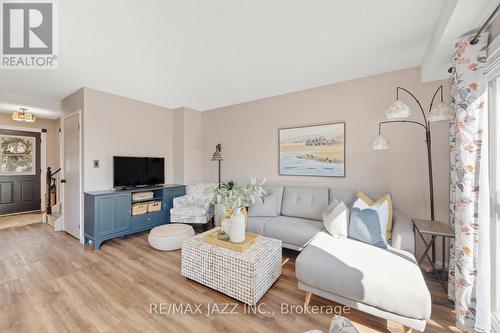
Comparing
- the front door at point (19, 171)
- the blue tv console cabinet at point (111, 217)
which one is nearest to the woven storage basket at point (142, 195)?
the blue tv console cabinet at point (111, 217)

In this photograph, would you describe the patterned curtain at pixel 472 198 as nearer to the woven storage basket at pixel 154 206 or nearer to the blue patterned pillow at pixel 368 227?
the blue patterned pillow at pixel 368 227

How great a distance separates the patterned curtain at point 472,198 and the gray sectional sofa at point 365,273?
33cm

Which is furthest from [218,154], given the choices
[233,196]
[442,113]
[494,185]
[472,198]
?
[494,185]

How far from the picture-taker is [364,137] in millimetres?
2836

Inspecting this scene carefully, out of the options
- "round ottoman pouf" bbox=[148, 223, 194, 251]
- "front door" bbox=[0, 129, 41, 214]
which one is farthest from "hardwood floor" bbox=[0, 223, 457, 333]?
"front door" bbox=[0, 129, 41, 214]

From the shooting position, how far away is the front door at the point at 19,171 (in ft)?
15.5

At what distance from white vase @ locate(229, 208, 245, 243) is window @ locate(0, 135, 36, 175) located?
6.22m

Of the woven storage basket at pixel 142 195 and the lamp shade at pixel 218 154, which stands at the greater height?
the lamp shade at pixel 218 154

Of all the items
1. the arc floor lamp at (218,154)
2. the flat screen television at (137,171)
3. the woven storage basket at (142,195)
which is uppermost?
the arc floor lamp at (218,154)

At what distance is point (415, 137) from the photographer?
2525 millimetres

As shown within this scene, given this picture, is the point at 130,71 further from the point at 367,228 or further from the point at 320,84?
the point at 367,228

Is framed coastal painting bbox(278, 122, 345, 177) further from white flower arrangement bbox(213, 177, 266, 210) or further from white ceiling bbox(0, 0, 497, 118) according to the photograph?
white flower arrangement bbox(213, 177, 266, 210)

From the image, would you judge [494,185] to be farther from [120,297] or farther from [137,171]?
[137,171]

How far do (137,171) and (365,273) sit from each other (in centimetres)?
371
